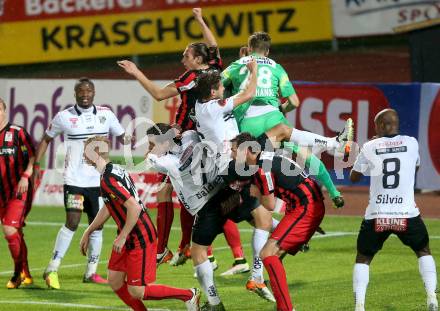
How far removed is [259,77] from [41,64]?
2072 centimetres

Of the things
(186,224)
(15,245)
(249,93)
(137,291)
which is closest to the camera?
(137,291)

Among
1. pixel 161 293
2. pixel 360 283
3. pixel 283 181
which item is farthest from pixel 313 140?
pixel 161 293

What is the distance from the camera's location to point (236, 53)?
3309 cm

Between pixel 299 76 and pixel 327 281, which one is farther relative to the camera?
pixel 299 76

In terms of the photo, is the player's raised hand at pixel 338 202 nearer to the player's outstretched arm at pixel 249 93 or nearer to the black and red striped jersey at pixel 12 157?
the player's outstretched arm at pixel 249 93

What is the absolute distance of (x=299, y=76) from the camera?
34469 mm

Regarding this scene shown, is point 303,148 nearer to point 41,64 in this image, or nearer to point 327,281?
point 327,281

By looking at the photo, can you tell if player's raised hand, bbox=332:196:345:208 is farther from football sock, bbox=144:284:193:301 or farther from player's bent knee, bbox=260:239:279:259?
football sock, bbox=144:284:193:301

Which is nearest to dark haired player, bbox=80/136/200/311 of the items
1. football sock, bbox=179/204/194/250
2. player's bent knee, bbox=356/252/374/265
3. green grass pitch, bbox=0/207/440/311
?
green grass pitch, bbox=0/207/440/311

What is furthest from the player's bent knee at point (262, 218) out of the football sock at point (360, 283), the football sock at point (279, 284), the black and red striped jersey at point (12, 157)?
the black and red striped jersey at point (12, 157)

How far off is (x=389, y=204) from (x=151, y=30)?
20831 mm

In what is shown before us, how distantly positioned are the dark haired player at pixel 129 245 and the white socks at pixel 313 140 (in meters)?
3.62

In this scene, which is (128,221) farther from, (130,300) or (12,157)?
(12,157)

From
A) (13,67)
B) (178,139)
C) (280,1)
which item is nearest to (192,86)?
(178,139)
